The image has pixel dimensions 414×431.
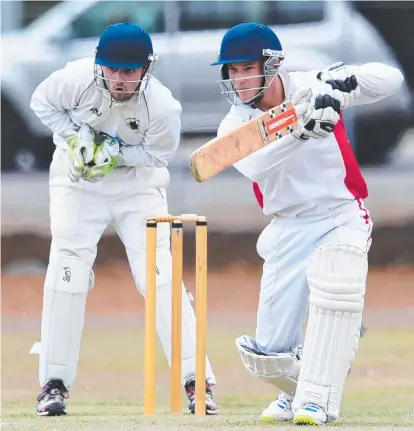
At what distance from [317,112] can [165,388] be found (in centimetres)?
217

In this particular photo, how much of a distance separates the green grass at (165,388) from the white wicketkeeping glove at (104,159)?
0.81m

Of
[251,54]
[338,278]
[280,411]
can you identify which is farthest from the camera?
[280,411]

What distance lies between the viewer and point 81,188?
4703 millimetres

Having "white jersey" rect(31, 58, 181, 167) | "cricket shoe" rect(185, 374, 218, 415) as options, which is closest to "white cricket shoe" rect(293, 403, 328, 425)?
"cricket shoe" rect(185, 374, 218, 415)

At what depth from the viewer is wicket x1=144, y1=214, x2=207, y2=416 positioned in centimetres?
411

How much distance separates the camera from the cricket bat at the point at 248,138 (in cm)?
393

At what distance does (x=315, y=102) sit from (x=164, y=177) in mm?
1077

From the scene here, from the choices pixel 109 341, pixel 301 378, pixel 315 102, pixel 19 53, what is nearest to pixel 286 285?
pixel 301 378

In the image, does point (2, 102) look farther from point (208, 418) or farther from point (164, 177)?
point (208, 418)

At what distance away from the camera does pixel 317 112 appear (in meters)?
3.88

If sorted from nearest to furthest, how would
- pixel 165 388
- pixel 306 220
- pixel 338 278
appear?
pixel 338 278
pixel 306 220
pixel 165 388

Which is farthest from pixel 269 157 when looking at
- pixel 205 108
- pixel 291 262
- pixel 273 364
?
pixel 205 108

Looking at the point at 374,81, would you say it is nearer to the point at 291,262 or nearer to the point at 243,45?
the point at 243,45

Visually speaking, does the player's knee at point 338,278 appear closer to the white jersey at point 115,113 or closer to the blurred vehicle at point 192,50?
the white jersey at point 115,113
